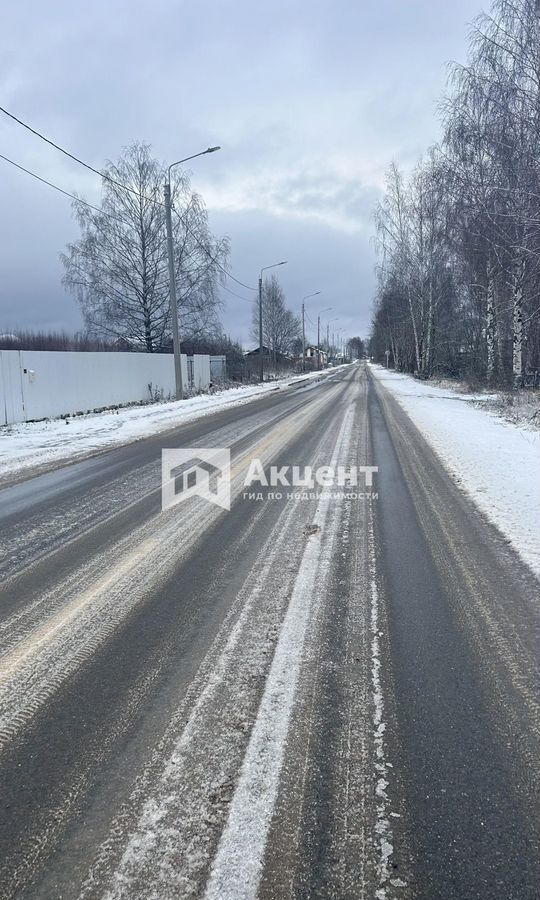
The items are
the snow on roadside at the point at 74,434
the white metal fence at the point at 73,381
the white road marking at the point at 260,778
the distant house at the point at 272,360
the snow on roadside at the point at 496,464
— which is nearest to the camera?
the white road marking at the point at 260,778

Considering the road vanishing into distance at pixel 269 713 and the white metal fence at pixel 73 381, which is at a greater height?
the white metal fence at pixel 73 381

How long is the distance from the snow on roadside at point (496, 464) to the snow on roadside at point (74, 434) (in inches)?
253

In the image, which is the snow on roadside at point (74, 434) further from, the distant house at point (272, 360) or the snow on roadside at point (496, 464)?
the distant house at point (272, 360)

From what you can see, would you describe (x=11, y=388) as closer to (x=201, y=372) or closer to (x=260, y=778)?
(x=260, y=778)

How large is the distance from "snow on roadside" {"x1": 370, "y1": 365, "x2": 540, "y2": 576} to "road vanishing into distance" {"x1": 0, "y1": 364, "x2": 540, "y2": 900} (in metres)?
0.38

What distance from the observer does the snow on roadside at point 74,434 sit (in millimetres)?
8987

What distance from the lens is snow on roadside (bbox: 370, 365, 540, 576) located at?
4785 mm

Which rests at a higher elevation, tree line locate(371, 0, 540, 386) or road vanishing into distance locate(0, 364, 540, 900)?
tree line locate(371, 0, 540, 386)

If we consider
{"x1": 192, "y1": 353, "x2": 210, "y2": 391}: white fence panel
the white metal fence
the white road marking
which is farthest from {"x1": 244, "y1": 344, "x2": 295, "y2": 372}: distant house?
the white road marking

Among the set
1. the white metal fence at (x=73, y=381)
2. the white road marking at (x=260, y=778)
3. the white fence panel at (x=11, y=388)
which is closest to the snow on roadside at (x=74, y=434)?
the white fence panel at (x=11, y=388)

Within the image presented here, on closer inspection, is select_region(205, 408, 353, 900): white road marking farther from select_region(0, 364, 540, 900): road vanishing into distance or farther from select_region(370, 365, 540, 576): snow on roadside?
select_region(370, 365, 540, 576): snow on roadside

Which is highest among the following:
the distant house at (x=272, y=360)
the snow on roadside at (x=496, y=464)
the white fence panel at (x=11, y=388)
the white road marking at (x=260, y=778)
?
the distant house at (x=272, y=360)

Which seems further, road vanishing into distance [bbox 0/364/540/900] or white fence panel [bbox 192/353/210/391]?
white fence panel [bbox 192/353/210/391]

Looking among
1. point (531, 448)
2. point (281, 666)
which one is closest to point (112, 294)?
point (531, 448)
